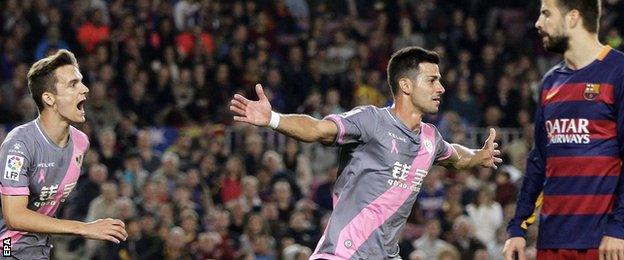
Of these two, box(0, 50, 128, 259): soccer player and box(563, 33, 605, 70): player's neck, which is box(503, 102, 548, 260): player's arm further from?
box(0, 50, 128, 259): soccer player

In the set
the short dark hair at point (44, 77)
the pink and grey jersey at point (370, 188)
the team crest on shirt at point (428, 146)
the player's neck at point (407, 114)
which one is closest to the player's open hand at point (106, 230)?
the short dark hair at point (44, 77)

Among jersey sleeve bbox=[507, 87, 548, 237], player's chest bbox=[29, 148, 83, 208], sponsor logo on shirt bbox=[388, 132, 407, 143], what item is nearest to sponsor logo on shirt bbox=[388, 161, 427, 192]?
sponsor logo on shirt bbox=[388, 132, 407, 143]

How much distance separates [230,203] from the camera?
14172 millimetres

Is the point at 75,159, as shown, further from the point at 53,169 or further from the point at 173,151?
the point at 173,151

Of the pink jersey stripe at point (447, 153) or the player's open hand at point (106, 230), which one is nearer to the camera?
the player's open hand at point (106, 230)

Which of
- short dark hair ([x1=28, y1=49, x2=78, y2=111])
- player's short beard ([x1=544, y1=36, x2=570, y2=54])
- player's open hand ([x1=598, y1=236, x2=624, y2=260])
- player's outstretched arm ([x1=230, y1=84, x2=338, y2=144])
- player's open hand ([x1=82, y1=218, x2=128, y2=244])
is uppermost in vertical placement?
player's short beard ([x1=544, y1=36, x2=570, y2=54])

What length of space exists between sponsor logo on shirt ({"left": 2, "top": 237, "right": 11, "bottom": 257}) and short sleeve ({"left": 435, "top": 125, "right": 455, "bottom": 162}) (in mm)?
2641

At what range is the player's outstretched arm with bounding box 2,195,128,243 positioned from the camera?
6.92m

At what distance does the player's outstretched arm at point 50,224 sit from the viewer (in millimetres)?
6922

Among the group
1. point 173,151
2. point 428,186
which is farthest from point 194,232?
point 428,186

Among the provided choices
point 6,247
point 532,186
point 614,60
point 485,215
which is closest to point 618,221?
point 532,186

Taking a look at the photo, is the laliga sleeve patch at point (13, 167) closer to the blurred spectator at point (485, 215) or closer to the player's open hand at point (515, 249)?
the player's open hand at point (515, 249)

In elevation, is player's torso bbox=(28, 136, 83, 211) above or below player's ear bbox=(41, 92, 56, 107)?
below

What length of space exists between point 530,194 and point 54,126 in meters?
2.87
